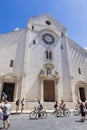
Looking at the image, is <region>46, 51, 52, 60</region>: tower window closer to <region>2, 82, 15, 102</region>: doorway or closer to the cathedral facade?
the cathedral facade

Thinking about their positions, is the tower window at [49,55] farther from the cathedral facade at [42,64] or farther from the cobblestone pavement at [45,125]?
the cobblestone pavement at [45,125]

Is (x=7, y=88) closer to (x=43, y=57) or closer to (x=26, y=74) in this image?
(x=26, y=74)

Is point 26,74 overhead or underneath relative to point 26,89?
overhead

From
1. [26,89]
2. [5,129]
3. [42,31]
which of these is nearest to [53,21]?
[42,31]

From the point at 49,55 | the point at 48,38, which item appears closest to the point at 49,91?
the point at 49,55

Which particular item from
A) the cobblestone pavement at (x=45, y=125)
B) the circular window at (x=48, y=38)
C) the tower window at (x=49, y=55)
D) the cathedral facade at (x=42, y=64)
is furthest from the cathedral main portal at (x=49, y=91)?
the cobblestone pavement at (x=45, y=125)

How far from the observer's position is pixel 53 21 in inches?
980

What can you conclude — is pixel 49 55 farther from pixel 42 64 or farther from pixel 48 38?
pixel 48 38

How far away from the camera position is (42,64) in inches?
792

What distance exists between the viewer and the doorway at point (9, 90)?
1717 centimetres

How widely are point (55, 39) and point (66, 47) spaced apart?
2.47 m

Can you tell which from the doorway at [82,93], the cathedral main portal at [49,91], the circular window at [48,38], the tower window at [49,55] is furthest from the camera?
the circular window at [48,38]

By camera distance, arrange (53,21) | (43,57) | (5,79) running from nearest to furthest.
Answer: (5,79), (43,57), (53,21)

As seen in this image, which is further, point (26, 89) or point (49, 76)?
point (49, 76)
